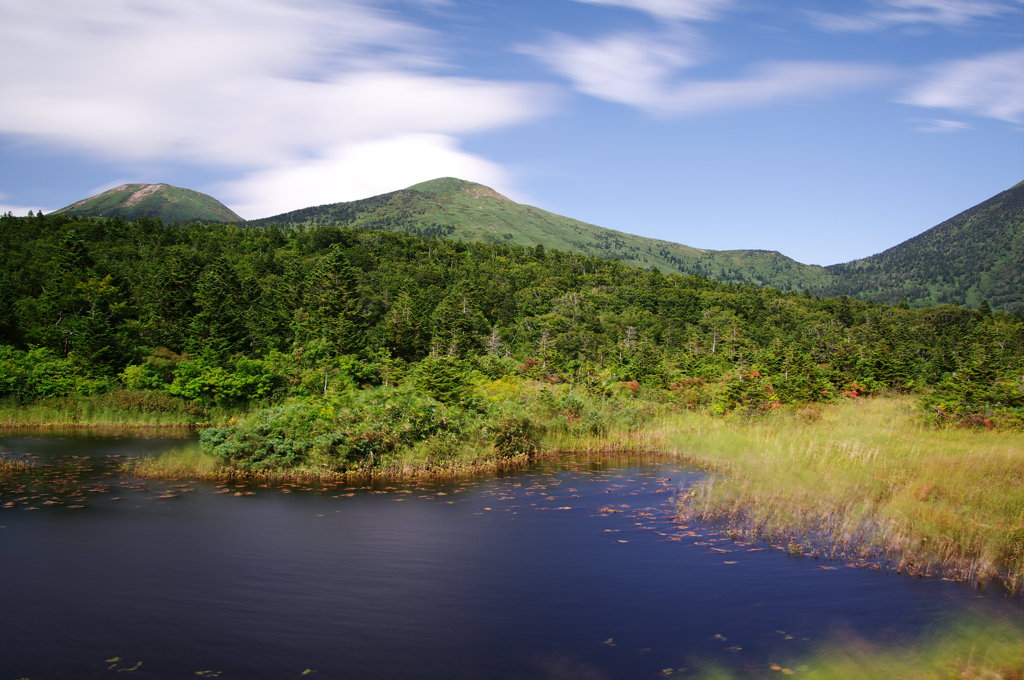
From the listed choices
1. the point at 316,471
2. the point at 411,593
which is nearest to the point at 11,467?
the point at 316,471

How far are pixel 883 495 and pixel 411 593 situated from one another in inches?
469

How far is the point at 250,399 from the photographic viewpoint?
134 feet

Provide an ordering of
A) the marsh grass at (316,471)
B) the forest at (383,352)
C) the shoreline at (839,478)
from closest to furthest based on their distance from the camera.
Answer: the shoreline at (839,478), the marsh grass at (316,471), the forest at (383,352)

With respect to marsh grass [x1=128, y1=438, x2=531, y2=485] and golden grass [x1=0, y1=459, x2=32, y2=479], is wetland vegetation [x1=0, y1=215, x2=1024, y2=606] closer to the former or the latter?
marsh grass [x1=128, y1=438, x2=531, y2=485]

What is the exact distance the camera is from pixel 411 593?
11.9 meters

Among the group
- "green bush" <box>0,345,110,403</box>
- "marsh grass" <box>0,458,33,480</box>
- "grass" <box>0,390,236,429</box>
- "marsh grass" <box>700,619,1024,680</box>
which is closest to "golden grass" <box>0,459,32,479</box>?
"marsh grass" <box>0,458,33,480</box>

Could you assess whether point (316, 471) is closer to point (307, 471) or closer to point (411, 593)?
point (307, 471)

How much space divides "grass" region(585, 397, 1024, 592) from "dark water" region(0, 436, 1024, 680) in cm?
107

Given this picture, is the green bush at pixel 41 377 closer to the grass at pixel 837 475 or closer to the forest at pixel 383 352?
the forest at pixel 383 352

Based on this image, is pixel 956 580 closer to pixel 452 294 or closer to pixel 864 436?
pixel 864 436

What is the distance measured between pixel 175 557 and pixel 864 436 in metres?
21.5

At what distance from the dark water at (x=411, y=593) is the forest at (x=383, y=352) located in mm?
5813

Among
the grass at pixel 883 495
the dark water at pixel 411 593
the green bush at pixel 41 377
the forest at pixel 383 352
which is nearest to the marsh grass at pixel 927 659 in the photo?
the dark water at pixel 411 593

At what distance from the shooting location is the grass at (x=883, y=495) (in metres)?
12.9
